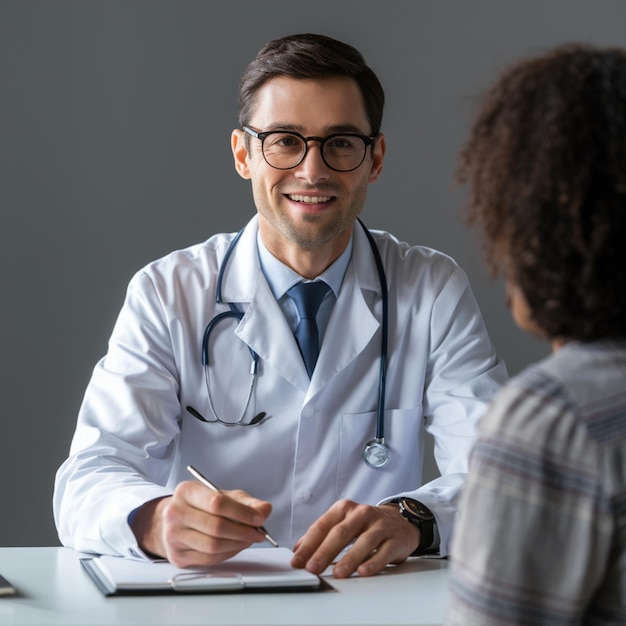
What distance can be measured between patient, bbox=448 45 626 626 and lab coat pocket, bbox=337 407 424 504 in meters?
1.12

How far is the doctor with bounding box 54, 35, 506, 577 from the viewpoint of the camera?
1.96 meters

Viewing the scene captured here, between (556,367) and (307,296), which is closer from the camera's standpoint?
(556,367)

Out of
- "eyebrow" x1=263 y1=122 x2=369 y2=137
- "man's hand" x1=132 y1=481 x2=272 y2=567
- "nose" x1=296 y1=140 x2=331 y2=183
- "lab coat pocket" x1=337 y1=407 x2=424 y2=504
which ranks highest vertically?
"eyebrow" x1=263 y1=122 x2=369 y2=137

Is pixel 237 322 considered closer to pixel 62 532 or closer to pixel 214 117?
pixel 62 532

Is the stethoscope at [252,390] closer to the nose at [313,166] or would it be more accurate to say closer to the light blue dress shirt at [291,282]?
the light blue dress shirt at [291,282]

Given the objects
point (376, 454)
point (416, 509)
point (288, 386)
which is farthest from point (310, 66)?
point (416, 509)

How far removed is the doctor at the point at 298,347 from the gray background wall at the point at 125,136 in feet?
2.95

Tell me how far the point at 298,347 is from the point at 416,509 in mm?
495

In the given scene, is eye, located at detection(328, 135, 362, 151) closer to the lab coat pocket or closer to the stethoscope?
the stethoscope

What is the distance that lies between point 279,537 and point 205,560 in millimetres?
613

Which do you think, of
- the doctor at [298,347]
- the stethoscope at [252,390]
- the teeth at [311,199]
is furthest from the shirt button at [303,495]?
the teeth at [311,199]

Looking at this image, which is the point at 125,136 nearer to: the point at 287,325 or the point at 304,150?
the point at 304,150

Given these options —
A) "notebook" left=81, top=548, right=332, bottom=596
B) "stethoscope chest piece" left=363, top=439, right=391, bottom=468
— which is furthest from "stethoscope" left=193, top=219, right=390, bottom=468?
"notebook" left=81, top=548, right=332, bottom=596

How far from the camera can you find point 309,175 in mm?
1990
